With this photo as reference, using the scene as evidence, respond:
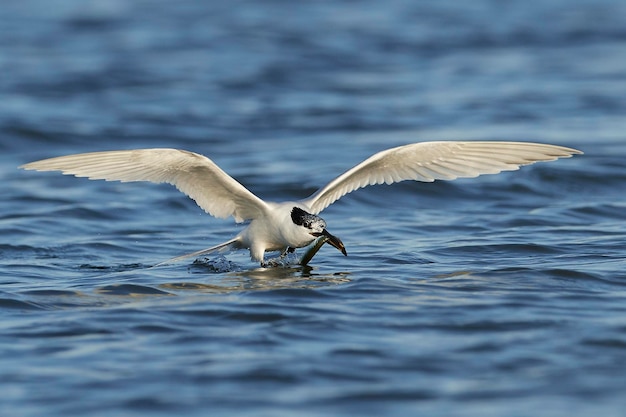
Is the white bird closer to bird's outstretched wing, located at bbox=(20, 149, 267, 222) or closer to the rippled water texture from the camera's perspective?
bird's outstretched wing, located at bbox=(20, 149, 267, 222)

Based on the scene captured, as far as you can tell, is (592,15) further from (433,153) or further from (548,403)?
(548,403)

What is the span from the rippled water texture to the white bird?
1.32ft

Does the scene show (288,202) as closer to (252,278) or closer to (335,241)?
(252,278)

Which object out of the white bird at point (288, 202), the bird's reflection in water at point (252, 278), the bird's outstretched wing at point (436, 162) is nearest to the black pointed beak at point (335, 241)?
the white bird at point (288, 202)

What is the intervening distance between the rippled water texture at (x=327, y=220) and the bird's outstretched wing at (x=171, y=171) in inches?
26.1

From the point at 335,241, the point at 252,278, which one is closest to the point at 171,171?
the point at 252,278

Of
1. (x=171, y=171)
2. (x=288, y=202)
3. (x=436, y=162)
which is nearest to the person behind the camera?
(x=171, y=171)

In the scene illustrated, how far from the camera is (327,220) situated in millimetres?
12828

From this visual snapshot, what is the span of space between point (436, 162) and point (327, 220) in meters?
2.82

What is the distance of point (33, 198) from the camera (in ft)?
45.1

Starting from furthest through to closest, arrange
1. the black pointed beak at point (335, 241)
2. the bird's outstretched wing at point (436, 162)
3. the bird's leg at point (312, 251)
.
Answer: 1. the bird's outstretched wing at point (436, 162)
2. the bird's leg at point (312, 251)
3. the black pointed beak at point (335, 241)

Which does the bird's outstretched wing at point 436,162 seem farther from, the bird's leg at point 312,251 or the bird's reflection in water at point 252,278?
the bird's reflection in water at point 252,278

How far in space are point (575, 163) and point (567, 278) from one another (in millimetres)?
6174

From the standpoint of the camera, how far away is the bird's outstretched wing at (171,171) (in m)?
9.23
